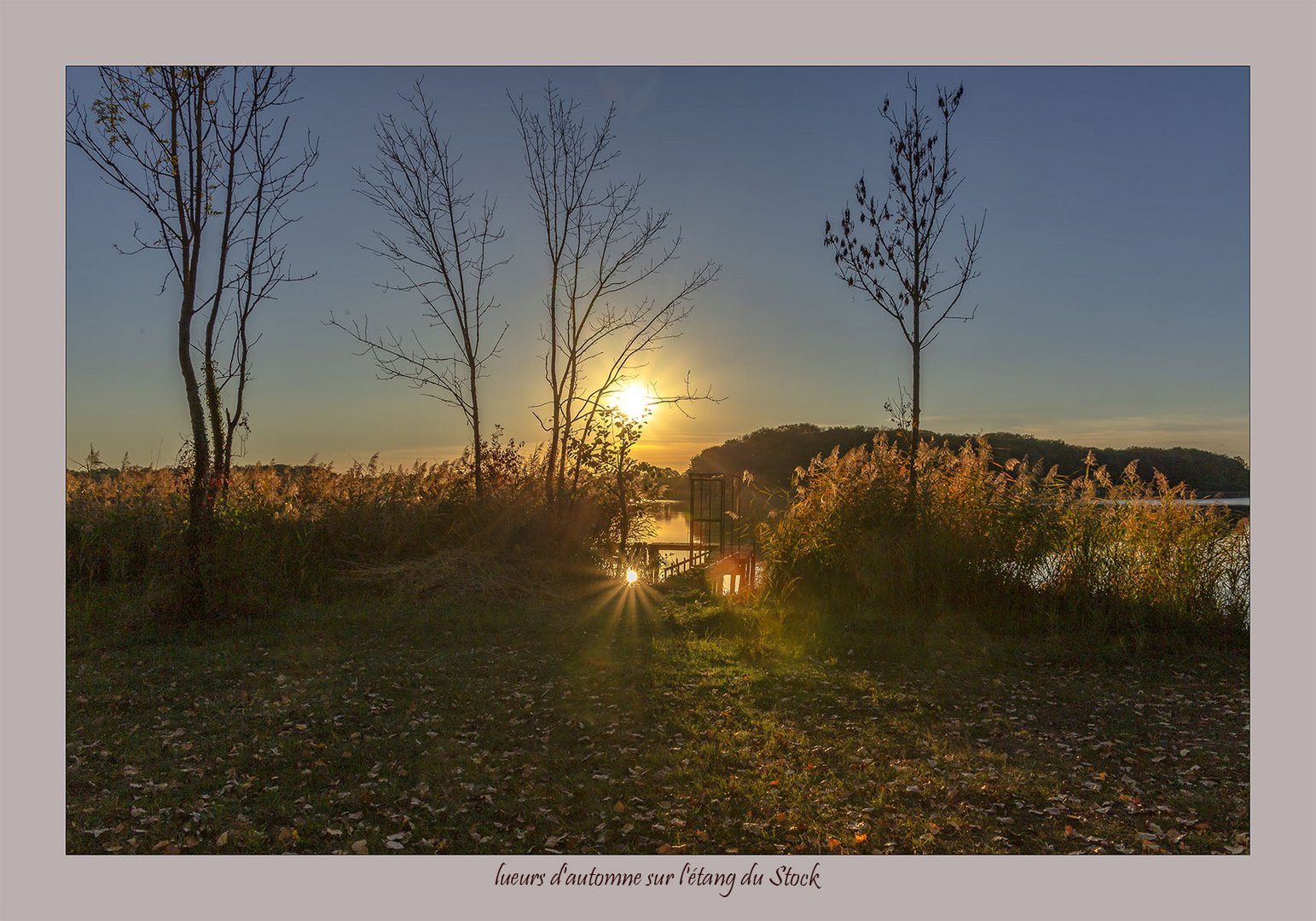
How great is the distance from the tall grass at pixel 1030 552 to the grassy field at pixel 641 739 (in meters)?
0.59

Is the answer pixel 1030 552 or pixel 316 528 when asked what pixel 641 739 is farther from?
pixel 316 528

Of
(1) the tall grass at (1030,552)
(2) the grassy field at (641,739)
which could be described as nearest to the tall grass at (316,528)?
(2) the grassy field at (641,739)

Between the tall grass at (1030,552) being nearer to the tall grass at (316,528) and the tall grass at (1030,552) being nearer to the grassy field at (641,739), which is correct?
the grassy field at (641,739)

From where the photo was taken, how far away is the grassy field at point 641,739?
4.30m

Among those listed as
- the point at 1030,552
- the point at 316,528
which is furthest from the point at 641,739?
the point at 316,528

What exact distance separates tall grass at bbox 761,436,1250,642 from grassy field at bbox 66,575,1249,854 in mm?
586

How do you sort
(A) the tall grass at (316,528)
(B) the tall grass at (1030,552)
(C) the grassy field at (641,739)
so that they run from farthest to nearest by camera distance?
(A) the tall grass at (316,528), (B) the tall grass at (1030,552), (C) the grassy field at (641,739)

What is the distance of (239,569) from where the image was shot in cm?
913

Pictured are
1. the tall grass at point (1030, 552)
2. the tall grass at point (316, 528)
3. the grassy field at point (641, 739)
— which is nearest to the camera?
the grassy field at point (641, 739)

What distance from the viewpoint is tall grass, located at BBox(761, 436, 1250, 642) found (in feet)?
27.8

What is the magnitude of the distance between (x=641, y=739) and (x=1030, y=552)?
556cm

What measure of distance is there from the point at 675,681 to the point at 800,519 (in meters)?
3.87

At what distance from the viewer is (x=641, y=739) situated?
562cm

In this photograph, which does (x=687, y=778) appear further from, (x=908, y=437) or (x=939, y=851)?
(x=908, y=437)
